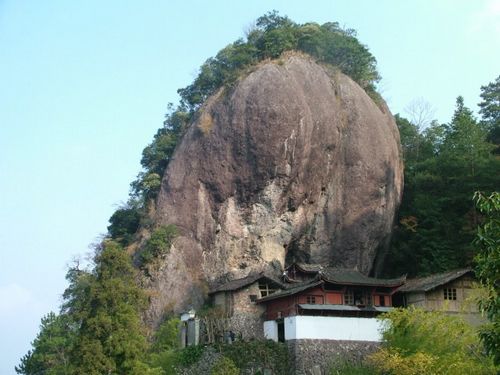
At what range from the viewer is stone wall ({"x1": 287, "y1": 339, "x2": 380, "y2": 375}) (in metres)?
33.5

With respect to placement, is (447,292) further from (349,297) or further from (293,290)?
(293,290)

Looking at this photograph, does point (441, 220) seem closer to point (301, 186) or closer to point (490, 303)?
point (301, 186)

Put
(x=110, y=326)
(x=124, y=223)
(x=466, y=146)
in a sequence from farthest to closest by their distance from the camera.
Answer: (x=124, y=223) → (x=466, y=146) → (x=110, y=326)

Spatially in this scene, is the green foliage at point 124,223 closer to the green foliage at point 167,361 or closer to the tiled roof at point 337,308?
the green foliage at point 167,361

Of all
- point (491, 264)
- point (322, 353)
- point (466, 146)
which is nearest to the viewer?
point (491, 264)

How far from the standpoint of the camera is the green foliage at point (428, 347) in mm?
28109

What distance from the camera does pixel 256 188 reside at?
42.3m

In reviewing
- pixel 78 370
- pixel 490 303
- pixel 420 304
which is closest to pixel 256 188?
pixel 420 304

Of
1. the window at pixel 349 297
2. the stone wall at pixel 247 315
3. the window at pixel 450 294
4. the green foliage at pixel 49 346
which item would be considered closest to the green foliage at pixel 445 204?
the window at pixel 450 294

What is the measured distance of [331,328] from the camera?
3459cm

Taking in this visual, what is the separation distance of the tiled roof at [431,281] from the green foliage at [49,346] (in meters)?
18.8

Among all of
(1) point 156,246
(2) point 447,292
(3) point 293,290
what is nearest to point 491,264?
(3) point 293,290

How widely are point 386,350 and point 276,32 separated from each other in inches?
952

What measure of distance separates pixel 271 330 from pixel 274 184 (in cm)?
942
